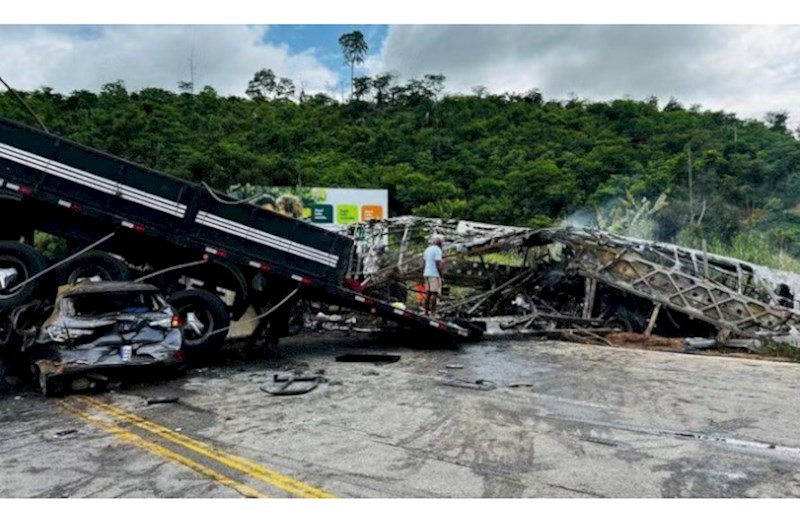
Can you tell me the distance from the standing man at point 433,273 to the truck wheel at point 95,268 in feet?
18.4

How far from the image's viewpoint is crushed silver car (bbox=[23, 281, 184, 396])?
794 cm

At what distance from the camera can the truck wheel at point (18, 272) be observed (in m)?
9.36

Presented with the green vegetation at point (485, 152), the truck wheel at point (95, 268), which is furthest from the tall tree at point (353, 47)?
the truck wheel at point (95, 268)

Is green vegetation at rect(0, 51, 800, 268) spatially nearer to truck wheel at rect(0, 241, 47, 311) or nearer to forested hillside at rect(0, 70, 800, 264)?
forested hillside at rect(0, 70, 800, 264)

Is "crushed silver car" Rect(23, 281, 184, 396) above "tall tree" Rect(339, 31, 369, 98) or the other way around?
the other way around

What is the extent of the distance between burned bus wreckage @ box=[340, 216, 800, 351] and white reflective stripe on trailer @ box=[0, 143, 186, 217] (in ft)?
18.2

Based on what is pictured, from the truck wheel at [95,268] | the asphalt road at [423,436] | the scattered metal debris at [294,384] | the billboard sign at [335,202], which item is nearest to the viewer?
the asphalt road at [423,436]

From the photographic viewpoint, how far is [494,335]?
45.9 ft

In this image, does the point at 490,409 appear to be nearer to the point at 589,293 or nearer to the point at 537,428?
the point at 537,428

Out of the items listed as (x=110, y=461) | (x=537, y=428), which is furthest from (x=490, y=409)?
(x=110, y=461)

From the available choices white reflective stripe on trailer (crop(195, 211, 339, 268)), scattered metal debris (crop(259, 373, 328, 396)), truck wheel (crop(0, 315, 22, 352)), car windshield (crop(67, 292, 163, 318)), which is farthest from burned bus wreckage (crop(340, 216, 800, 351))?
truck wheel (crop(0, 315, 22, 352))

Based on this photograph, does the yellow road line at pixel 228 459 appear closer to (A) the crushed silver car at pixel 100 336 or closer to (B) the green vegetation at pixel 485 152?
(A) the crushed silver car at pixel 100 336

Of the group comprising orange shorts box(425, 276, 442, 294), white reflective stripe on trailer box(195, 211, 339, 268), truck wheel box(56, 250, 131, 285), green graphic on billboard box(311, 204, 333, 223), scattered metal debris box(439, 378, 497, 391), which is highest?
green graphic on billboard box(311, 204, 333, 223)

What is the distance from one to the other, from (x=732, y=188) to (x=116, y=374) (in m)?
32.8
